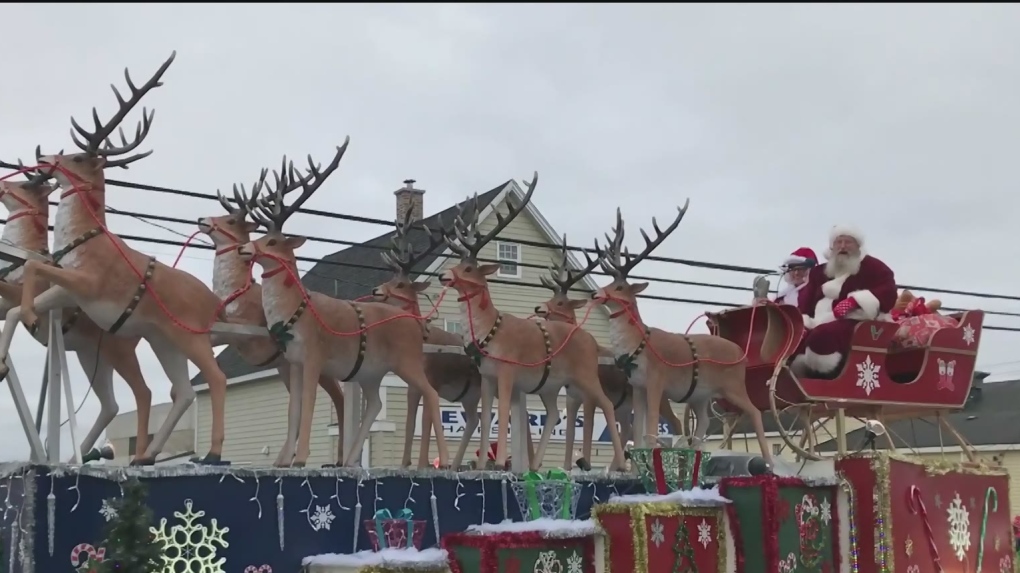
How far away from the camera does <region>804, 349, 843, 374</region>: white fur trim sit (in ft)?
26.7

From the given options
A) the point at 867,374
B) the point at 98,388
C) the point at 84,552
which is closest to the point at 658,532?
the point at 867,374

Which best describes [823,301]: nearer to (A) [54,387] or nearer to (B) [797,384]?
(B) [797,384]

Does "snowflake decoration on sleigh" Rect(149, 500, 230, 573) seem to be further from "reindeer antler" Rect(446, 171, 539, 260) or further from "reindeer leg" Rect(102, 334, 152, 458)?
"reindeer antler" Rect(446, 171, 539, 260)

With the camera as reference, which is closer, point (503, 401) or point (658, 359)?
point (503, 401)

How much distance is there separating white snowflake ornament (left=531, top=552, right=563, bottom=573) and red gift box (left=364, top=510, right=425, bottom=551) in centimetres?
71

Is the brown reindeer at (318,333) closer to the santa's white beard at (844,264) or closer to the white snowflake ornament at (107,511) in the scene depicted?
the white snowflake ornament at (107,511)

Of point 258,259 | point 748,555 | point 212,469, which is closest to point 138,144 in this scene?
point 258,259

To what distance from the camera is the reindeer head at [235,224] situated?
24.0 feet

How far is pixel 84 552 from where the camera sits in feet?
18.4

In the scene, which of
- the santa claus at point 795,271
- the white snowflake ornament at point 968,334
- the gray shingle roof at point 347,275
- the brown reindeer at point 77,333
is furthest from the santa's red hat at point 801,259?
the gray shingle roof at point 347,275

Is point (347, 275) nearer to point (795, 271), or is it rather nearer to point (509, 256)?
point (509, 256)

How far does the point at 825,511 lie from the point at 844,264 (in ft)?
7.67

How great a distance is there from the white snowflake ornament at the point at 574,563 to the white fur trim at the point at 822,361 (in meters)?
2.92

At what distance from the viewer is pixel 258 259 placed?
22.8ft
